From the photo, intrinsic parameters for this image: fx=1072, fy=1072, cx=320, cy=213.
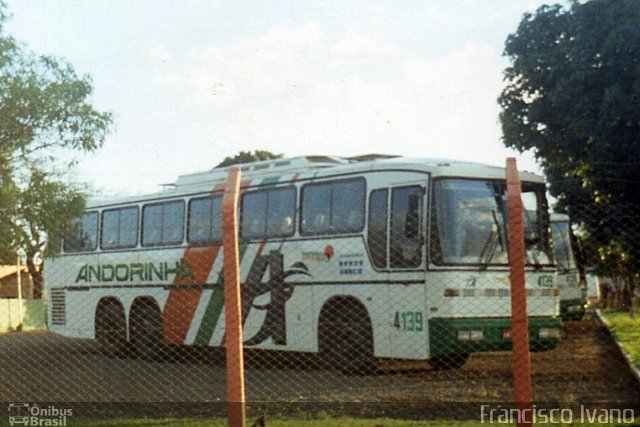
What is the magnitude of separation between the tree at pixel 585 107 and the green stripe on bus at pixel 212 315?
860 centimetres

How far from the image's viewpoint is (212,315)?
18344mm

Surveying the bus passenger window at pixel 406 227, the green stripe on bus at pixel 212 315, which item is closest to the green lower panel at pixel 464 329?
the bus passenger window at pixel 406 227

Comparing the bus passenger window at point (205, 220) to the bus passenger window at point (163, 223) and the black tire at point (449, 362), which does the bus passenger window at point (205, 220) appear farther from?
the black tire at point (449, 362)

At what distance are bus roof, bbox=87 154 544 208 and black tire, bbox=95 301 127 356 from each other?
6.79 ft

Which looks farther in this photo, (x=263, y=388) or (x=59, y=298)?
(x=59, y=298)

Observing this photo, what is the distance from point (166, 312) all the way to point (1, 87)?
28.6ft

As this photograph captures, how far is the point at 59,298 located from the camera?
22406 millimetres

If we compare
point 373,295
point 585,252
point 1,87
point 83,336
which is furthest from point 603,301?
point 1,87

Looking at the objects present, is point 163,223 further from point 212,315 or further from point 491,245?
point 491,245

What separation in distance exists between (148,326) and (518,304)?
42.3 feet

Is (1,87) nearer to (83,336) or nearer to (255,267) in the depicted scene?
(255,267)

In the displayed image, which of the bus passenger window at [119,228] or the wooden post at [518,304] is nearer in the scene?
the wooden post at [518,304]

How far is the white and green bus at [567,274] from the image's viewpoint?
26.0 m

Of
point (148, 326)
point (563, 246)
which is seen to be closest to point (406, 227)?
point (148, 326)
